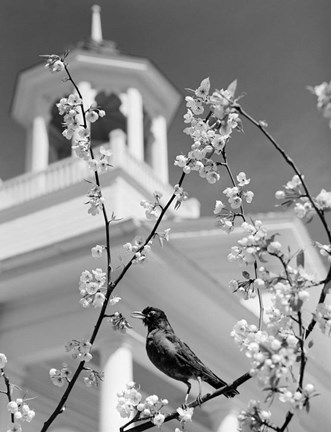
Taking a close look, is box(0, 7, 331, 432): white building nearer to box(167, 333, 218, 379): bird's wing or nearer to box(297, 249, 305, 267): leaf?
box(167, 333, 218, 379): bird's wing

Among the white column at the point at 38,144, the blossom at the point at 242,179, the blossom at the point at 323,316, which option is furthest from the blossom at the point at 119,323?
the white column at the point at 38,144

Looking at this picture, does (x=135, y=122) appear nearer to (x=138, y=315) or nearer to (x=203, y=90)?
(x=138, y=315)

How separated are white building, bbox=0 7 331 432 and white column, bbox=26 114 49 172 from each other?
0.02 meters

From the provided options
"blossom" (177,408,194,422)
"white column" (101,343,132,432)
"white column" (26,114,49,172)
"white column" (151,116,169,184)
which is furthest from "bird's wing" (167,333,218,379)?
"white column" (151,116,169,184)

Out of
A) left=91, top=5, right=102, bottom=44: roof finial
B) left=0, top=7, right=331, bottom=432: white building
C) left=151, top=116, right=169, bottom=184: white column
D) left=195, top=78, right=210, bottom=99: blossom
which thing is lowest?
left=195, top=78, right=210, bottom=99: blossom

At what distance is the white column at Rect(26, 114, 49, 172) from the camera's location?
12.3 metres

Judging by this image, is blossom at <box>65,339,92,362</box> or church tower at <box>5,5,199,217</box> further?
church tower at <box>5,5,199,217</box>

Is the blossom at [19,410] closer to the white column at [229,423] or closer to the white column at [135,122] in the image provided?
the white column at [229,423]

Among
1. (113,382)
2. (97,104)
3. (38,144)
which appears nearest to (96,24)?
(97,104)

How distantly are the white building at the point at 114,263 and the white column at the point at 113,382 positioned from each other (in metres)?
0.01

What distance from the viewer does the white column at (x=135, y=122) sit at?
469 inches

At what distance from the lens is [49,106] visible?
12773 mm

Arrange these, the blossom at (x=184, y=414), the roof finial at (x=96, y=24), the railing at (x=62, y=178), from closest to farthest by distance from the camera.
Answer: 1. the blossom at (x=184, y=414)
2. the railing at (x=62, y=178)
3. the roof finial at (x=96, y=24)

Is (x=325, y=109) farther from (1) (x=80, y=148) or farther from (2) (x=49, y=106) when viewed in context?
(2) (x=49, y=106)
